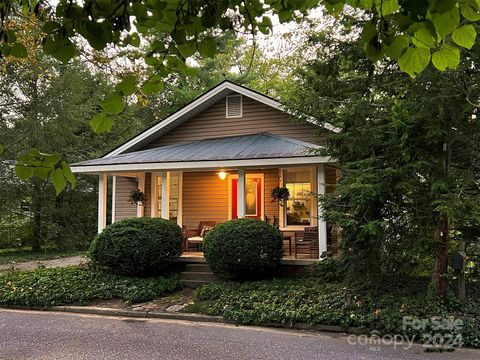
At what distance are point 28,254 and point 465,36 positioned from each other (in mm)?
18586

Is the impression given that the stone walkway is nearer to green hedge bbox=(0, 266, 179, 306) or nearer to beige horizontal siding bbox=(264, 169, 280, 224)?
green hedge bbox=(0, 266, 179, 306)

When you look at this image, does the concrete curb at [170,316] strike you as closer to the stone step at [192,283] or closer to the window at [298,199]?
the stone step at [192,283]

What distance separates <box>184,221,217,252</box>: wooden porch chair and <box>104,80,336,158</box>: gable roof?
3.26 metres

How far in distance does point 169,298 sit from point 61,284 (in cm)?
244

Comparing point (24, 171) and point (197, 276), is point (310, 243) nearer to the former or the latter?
point (197, 276)

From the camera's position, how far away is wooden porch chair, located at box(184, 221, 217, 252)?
1200cm

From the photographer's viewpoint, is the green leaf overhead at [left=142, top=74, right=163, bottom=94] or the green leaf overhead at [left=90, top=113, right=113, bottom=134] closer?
the green leaf overhead at [left=90, top=113, right=113, bottom=134]

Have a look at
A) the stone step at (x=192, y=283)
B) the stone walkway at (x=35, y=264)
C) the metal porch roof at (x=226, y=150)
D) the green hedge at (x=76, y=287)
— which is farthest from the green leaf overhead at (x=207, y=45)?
→ the stone walkway at (x=35, y=264)

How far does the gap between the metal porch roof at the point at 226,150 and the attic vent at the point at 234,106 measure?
735mm

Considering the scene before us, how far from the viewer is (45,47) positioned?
77.8 inches

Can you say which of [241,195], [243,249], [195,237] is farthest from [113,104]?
[195,237]

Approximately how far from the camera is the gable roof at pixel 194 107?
13.0 meters

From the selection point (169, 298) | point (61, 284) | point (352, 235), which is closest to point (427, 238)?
point (352, 235)

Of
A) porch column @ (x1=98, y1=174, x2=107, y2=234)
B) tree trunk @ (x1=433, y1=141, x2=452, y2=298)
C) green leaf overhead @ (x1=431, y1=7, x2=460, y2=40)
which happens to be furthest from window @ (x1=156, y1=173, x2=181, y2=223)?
green leaf overhead @ (x1=431, y1=7, x2=460, y2=40)
